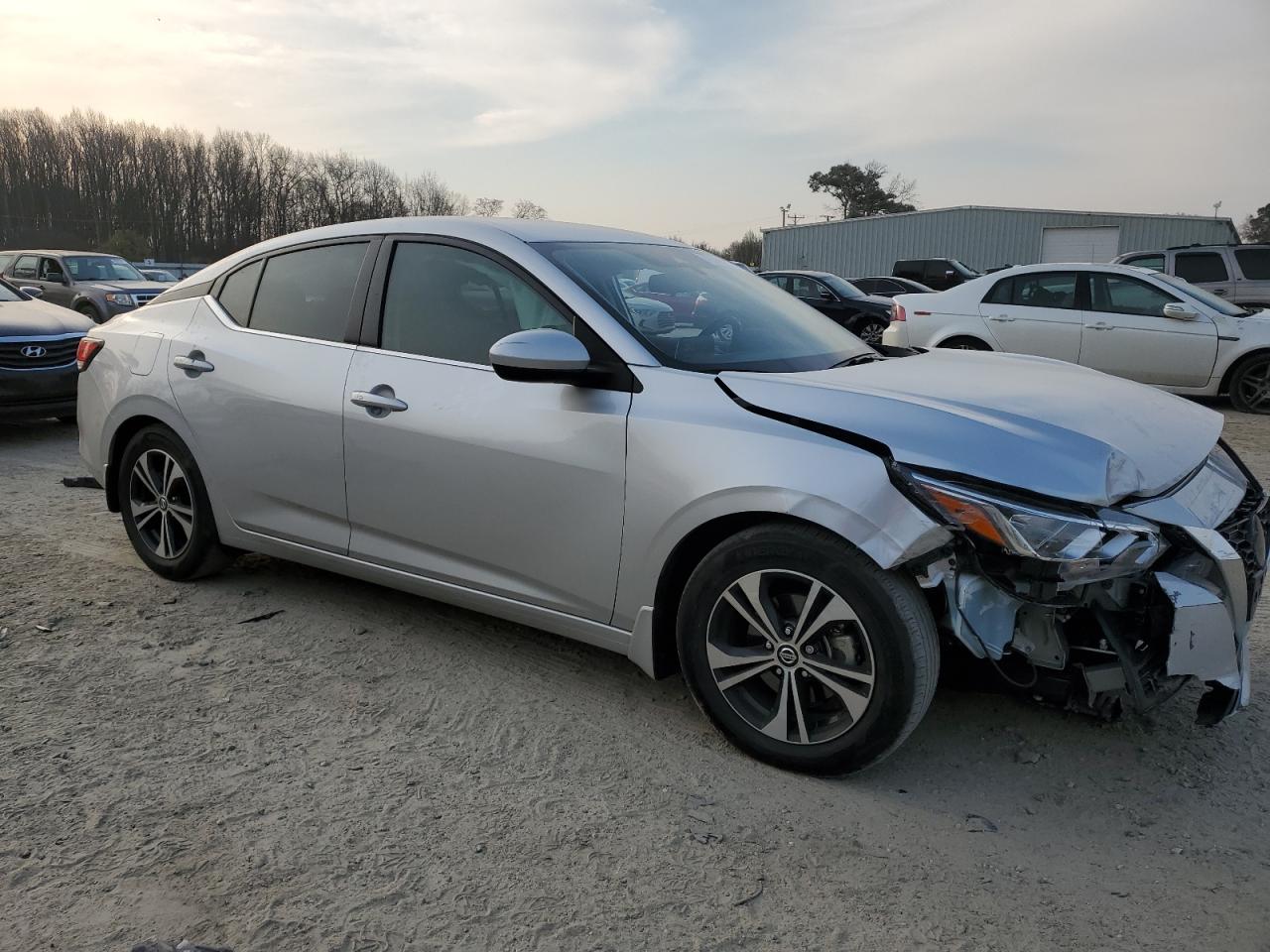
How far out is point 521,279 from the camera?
134 inches

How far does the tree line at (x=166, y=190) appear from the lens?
219ft

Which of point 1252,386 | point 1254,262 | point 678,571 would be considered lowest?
point 678,571

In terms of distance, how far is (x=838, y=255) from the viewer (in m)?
A: 46.2

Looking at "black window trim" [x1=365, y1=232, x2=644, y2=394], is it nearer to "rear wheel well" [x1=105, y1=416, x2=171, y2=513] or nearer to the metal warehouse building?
"rear wheel well" [x1=105, y1=416, x2=171, y2=513]

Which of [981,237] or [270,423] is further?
[981,237]

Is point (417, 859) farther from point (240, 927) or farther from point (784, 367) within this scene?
point (784, 367)

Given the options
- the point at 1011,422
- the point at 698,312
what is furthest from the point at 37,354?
the point at 1011,422

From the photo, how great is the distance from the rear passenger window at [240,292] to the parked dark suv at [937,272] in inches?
949

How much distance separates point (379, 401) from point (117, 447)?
184 cm

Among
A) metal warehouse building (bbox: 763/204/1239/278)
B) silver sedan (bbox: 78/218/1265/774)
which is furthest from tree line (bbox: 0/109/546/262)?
silver sedan (bbox: 78/218/1265/774)

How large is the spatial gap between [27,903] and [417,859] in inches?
34.8

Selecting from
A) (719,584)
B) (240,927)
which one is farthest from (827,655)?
(240,927)

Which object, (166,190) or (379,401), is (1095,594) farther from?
(166,190)

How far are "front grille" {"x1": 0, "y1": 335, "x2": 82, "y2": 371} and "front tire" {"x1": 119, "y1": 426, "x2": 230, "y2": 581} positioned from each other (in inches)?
182
